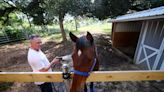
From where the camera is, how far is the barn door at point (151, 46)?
16.4ft

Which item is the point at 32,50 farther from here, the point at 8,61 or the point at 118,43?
the point at 118,43

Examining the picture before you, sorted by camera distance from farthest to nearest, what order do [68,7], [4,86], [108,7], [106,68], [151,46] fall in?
[108,7] < [68,7] < [106,68] < [151,46] < [4,86]

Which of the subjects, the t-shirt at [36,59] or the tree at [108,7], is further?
the tree at [108,7]

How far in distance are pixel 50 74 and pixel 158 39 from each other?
184 inches

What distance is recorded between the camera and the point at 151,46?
5.57 metres

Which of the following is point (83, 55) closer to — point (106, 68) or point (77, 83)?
point (77, 83)

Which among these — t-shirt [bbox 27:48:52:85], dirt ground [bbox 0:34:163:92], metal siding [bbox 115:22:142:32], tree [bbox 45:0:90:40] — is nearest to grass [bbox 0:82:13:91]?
dirt ground [bbox 0:34:163:92]

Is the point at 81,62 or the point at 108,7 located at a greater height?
the point at 108,7

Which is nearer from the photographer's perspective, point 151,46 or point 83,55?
point 83,55

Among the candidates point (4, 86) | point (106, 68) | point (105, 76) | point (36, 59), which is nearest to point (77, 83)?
point (105, 76)

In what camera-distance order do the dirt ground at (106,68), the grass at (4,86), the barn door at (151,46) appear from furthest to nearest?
the barn door at (151,46), the grass at (4,86), the dirt ground at (106,68)

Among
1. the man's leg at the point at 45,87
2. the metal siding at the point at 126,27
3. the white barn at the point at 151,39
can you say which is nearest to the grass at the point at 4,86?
the man's leg at the point at 45,87

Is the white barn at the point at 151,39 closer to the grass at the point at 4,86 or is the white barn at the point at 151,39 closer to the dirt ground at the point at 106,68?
the dirt ground at the point at 106,68

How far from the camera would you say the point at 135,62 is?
6.59 metres
